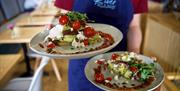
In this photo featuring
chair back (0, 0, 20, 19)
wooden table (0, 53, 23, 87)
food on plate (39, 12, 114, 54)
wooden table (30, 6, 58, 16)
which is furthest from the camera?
chair back (0, 0, 20, 19)

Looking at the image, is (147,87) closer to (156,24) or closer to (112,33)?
(112,33)

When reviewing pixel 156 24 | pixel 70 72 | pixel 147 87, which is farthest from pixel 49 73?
pixel 147 87

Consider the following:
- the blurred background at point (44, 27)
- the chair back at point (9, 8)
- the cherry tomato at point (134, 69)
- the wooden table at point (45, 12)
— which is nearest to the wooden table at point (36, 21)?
the blurred background at point (44, 27)

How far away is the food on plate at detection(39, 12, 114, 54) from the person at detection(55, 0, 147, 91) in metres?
0.12

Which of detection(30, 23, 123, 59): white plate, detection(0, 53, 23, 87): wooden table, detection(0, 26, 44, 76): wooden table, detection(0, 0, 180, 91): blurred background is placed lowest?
detection(0, 0, 180, 91): blurred background

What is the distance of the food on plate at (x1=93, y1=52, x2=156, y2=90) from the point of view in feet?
2.33

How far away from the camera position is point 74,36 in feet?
2.71

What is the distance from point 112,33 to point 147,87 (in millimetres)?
263

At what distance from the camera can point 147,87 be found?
687 mm

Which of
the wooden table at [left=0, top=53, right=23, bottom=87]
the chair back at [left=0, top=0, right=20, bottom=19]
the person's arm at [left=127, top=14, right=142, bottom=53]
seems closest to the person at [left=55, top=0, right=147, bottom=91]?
the person's arm at [left=127, top=14, right=142, bottom=53]

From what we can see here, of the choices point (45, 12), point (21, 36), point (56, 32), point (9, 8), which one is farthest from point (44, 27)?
point (9, 8)

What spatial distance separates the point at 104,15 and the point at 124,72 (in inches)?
11.6

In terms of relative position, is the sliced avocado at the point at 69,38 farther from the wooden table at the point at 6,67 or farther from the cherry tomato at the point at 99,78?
the wooden table at the point at 6,67

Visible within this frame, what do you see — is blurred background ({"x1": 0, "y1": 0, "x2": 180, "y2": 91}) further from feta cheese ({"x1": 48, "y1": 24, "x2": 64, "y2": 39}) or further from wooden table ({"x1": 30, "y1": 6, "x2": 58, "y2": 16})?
feta cheese ({"x1": 48, "y1": 24, "x2": 64, "y2": 39})
